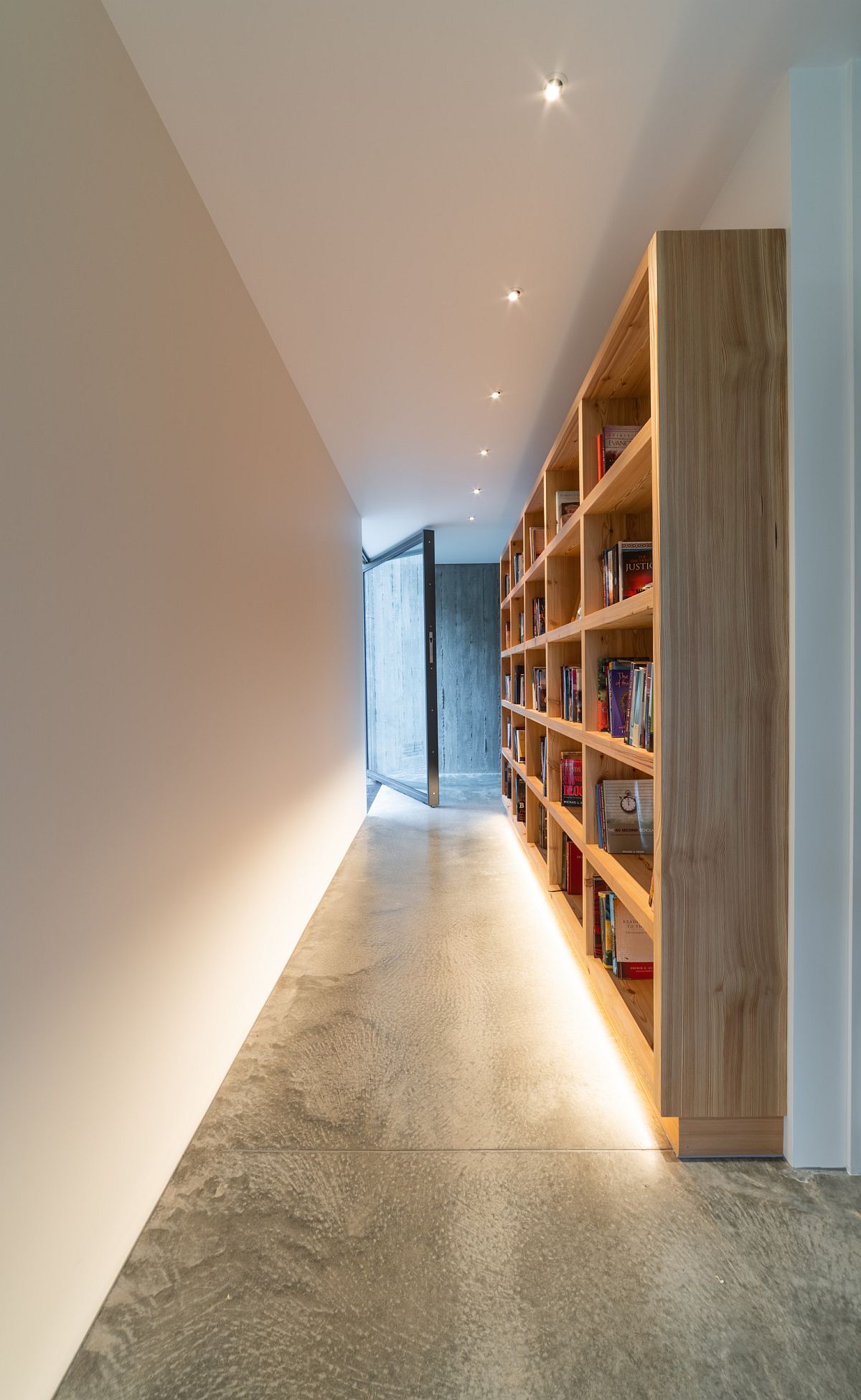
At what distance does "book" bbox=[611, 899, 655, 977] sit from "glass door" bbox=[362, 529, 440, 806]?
384cm

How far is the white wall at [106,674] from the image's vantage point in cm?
100

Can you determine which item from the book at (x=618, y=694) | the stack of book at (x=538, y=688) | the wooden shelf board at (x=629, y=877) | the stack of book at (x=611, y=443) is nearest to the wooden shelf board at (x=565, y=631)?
the book at (x=618, y=694)

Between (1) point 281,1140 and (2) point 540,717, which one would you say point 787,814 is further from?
(2) point 540,717

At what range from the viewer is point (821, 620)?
4.89 feet

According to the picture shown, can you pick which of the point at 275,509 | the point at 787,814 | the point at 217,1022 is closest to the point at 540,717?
the point at 275,509

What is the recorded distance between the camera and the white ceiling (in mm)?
1390

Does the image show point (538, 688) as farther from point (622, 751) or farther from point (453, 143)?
point (453, 143)

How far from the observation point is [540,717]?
3.53 meters

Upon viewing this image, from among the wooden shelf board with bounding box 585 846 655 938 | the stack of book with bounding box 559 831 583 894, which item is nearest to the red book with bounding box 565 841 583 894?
the stack of book with bounding box 559 831 583 894

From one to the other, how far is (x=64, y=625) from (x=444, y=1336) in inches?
54.9

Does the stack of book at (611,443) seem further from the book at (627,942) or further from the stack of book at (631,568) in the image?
the book at (627,942)

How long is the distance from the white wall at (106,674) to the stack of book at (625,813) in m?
1.23

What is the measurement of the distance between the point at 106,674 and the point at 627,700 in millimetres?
→ 1597

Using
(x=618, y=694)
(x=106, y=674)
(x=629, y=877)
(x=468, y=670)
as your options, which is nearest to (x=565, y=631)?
(x=618, y=694)
